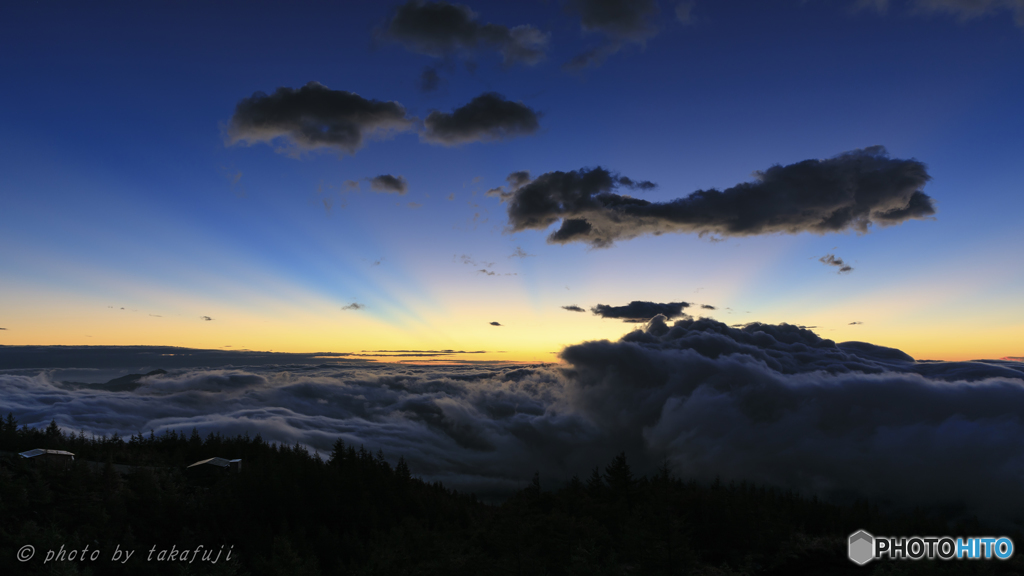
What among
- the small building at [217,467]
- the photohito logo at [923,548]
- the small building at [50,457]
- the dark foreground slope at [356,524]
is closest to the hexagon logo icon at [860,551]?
the photohito logo at [923,548]

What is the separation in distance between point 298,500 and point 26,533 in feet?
179

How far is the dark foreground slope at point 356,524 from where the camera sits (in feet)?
223

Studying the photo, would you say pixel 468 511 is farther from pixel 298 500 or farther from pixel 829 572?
pixel 829 572

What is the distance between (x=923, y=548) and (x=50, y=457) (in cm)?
17282

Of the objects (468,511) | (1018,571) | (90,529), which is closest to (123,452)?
(90,529)

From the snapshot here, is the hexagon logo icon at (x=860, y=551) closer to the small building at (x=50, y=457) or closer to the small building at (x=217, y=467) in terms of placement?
the small building at (x=217, y=467)

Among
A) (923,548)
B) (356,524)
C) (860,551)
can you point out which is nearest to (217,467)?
(356,524)

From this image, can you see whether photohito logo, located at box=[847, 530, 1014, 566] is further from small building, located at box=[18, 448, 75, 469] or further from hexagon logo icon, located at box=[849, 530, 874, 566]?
small building, located at box=[18, 448, 75, 469]

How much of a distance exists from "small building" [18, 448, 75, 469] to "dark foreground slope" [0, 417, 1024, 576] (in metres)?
2.03

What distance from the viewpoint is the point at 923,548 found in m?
91.8

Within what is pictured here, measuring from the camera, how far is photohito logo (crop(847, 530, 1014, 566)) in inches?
3204

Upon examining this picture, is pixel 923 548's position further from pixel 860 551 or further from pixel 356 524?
pixel 356 524

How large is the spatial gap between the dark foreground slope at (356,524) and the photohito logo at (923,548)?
109 inches

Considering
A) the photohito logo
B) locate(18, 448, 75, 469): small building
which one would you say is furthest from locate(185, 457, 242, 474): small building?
the photohito logo
